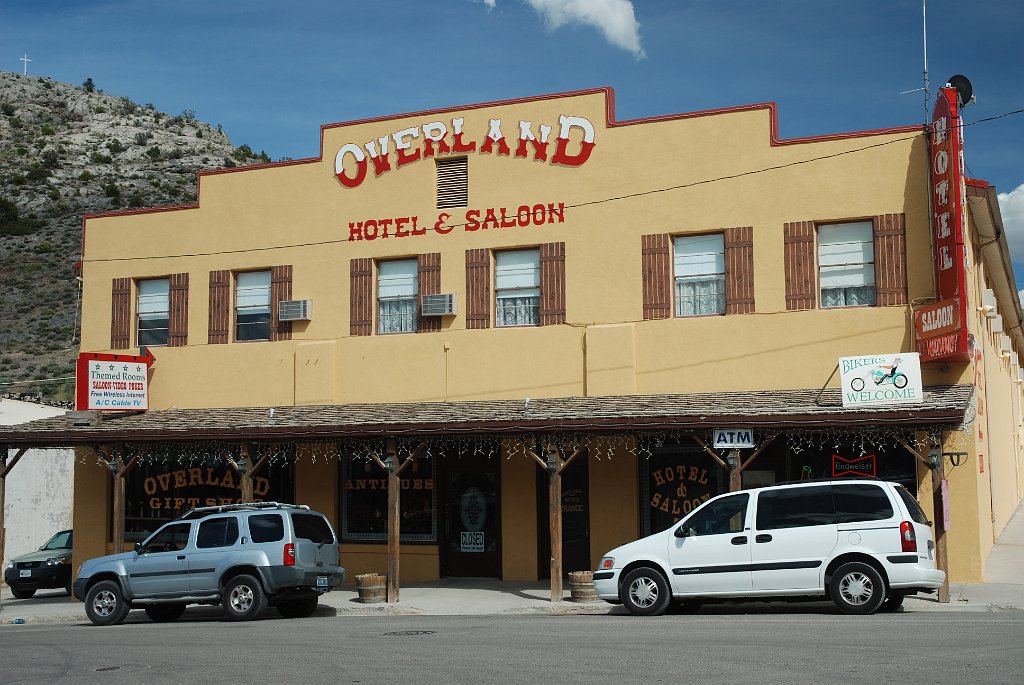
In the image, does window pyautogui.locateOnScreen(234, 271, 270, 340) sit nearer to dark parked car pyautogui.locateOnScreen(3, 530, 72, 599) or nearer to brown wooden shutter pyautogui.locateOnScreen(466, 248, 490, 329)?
brown wooden shutter pyautogui.locateOnScreen(466, 248, 490, 329)

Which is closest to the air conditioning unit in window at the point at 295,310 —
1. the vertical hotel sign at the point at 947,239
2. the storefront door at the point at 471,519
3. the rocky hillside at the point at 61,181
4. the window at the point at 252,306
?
the window at the point at 252,306

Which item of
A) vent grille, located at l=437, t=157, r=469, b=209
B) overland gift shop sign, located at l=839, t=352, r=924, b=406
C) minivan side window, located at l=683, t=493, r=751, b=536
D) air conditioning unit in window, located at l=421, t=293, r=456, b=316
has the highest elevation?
vent grille, located at l=437, t=157, r=469, b=209

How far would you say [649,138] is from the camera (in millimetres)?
21422

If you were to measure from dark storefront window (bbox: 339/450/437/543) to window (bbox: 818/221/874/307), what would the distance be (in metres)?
8.37

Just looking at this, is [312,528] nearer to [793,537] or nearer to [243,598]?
[243,598]

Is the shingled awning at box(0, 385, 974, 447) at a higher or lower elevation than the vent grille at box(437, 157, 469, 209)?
lower

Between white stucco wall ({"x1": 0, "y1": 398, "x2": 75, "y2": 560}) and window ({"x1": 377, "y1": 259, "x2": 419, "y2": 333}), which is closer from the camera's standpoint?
window ({"x1": 377, "y1": 259, "x2": 419, "y2": 333})

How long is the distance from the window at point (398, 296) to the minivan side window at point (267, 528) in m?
6.32

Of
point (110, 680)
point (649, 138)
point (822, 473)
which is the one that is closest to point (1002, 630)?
point (822, 473)

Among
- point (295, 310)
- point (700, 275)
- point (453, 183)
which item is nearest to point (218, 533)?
point (295, 310)

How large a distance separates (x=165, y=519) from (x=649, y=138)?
12.9m

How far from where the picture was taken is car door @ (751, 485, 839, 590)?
1475 centimetres

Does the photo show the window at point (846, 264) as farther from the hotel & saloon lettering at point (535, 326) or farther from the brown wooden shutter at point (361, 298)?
the brown wooden shutter at point (361, 298)

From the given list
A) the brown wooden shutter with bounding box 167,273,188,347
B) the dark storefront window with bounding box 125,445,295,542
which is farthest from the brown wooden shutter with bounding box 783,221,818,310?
the brown wooden shutter with bounding box 167,273,188,347
